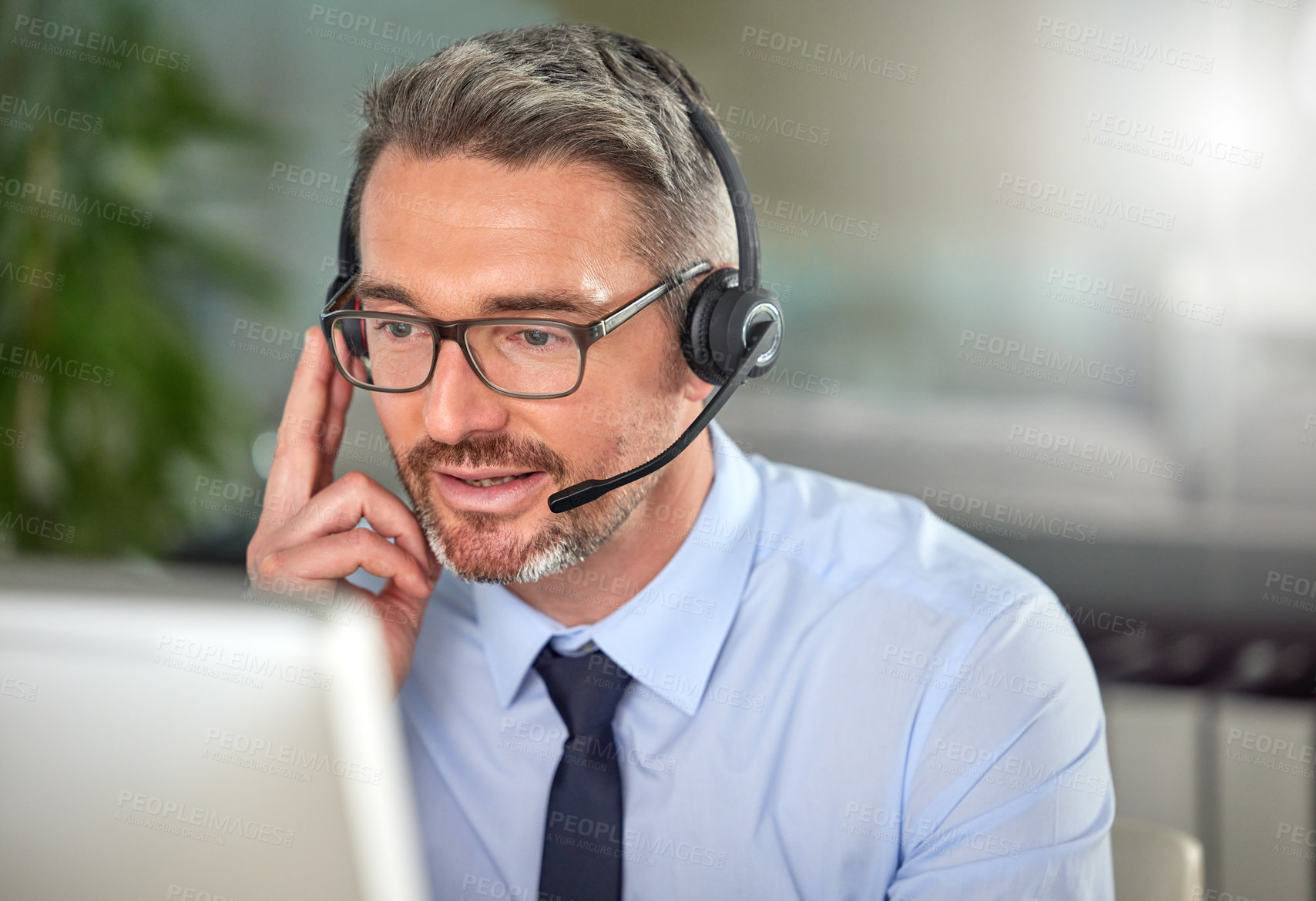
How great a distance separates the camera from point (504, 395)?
1.17 m

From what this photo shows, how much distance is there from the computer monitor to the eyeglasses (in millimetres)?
695

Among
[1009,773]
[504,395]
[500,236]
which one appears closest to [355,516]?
[504,395]

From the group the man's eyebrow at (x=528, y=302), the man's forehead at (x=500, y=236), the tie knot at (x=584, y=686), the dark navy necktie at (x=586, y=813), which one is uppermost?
the man's forehead at (x=500, y=236)

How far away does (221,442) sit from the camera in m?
2.18

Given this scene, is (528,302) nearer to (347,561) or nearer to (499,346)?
(499,346)

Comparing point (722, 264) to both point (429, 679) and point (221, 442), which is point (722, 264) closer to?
point (429, 679)

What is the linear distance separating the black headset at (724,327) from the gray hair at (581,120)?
0.16 ft

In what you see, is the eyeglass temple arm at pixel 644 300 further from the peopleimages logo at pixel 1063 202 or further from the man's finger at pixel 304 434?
the peopleimages logo at pixel 1063 202

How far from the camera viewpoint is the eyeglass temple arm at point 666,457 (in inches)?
44.4

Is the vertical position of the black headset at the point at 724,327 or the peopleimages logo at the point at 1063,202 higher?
the peopleimages logo at the point at 1063,202

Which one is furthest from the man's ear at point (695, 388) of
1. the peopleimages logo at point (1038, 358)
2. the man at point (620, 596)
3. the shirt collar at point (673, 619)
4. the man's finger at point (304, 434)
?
the peopleimages logo at point (1038, 358)

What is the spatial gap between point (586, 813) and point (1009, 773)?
474 mm

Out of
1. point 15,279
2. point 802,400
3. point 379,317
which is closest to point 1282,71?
point 802,400

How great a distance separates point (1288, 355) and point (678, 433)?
8.41 feet
